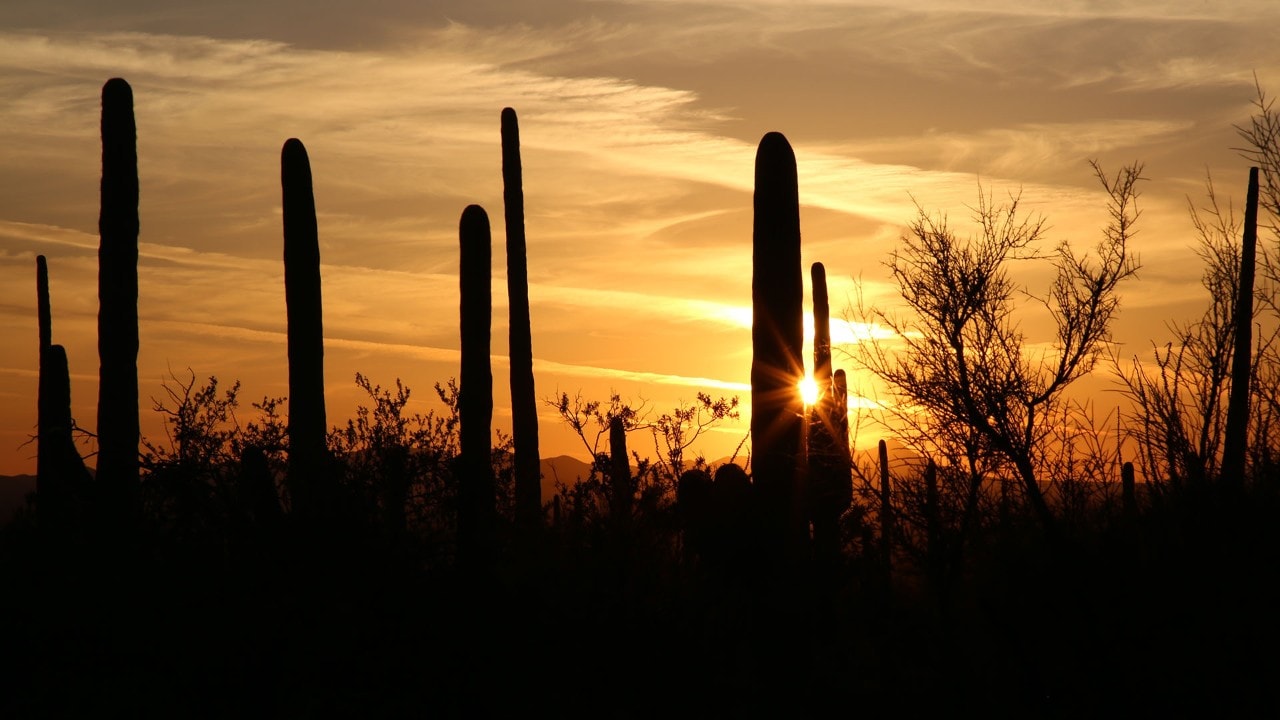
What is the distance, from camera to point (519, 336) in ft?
53.1

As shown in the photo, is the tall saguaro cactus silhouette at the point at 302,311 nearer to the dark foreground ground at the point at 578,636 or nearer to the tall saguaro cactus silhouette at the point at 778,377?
the dark foreground ground at the point at 578,636

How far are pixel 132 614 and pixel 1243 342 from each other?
44.3ft

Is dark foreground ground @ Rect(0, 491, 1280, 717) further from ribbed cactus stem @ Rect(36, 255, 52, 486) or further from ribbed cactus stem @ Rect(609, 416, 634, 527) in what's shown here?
ribbed cactus stem @ Rect(36, 255, 52, 486)

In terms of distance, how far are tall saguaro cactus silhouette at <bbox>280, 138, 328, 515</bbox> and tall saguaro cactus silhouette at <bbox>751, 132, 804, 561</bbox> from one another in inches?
184

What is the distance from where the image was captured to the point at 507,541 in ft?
37.9

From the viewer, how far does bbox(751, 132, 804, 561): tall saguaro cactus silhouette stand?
1195cm

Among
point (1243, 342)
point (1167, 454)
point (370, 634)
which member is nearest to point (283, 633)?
point (370, 634)

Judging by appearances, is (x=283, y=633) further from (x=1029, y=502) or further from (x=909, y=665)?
(x=1029, y=502)

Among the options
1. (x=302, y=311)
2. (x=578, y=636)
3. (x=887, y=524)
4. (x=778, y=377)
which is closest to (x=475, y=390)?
(x=302, y=311)

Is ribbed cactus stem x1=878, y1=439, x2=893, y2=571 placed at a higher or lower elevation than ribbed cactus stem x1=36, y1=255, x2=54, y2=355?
lower

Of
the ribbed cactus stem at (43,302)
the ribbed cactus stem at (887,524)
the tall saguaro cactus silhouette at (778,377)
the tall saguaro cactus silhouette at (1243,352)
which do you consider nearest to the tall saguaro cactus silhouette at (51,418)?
the ribbed cactus stem at (43,302)

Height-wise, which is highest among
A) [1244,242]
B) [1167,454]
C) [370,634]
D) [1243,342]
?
[1244,242]

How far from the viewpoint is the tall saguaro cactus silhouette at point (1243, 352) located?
1492 cm

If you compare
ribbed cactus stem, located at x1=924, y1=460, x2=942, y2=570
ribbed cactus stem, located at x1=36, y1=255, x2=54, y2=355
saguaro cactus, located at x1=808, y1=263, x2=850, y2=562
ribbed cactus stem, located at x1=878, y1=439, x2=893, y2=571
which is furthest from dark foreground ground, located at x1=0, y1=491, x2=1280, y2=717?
ribbed cactus stem, located at x1=36, y1=255, x2=54, y2=355
